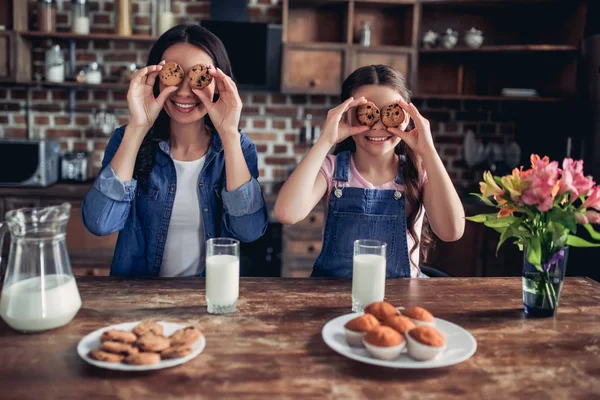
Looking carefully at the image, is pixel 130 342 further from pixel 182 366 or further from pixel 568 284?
pixel 568 284

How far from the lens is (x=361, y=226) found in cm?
178

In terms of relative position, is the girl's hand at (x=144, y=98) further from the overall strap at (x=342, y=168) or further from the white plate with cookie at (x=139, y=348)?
the white plate with cookie at (x=139, y=348)

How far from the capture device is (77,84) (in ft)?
10.9

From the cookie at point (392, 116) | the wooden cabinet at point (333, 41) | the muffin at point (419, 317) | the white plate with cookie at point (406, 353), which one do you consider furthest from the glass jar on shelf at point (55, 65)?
the muffin at point (419, 317)

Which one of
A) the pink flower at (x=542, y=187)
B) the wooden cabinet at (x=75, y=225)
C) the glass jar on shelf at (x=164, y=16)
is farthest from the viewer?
the glass jar on shelf at (x=164, y=16)

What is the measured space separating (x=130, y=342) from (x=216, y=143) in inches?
34.8

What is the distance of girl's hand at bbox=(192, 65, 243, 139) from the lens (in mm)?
1622

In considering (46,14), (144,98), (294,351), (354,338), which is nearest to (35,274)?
(294,351)

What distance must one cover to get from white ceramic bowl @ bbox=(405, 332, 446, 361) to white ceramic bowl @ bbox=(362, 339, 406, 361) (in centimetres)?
2

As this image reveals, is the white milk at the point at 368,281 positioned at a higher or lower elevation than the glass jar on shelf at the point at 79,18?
lower

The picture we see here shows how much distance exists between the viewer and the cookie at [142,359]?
37.8 inches

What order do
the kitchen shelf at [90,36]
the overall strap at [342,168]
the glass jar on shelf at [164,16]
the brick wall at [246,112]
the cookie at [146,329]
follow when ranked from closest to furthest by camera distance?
1. the cookie at [146,329]
2. the overall strap at [342,168]
3. the kitchen shelf at [90,36]
4. the glass jar on shelf at [164,16]
5. the brick wall at [246,112]

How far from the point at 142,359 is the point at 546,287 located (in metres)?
0.86

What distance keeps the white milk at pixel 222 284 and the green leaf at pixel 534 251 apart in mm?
628
